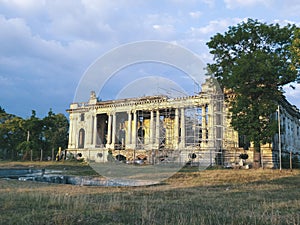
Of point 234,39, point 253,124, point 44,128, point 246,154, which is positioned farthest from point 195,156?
point 44,128

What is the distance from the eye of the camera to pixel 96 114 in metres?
53.5

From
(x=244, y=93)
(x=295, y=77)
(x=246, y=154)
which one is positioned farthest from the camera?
(x=246, y=154)

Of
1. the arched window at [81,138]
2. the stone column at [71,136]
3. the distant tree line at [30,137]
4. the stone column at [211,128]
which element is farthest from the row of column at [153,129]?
the distant tree line at [30,137]

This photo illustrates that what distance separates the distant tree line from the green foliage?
3362 cm

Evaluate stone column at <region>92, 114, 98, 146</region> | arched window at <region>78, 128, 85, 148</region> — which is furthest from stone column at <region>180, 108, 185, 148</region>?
arched window at <region>78, 128, 85, 148</region>

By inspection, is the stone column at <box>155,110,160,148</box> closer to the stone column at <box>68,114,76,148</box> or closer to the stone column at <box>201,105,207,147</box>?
the stone column at <box>201,105,207,147</box>

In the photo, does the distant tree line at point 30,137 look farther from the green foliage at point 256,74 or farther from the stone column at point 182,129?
the green foliage at point 256,74

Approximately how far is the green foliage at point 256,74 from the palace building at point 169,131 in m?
3.13

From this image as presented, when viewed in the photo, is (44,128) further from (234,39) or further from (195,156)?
(234,39)

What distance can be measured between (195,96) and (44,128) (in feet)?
92.2

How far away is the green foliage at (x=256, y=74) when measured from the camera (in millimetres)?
25234

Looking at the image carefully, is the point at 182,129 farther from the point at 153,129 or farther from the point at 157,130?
the point at 153,129

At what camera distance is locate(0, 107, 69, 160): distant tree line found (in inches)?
1919

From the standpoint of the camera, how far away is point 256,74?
82.5 ft
